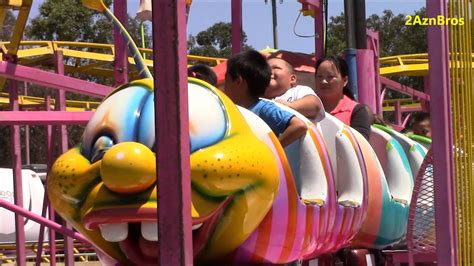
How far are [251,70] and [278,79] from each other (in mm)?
612

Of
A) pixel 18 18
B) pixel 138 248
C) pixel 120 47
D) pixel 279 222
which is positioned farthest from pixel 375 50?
pixel 138 248

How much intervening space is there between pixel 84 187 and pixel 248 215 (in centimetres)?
48

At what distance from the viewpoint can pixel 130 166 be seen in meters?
2.37

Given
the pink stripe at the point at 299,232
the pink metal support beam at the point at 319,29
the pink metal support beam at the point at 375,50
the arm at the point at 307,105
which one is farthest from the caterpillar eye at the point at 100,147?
the pink metal support beam at the point at 375,50

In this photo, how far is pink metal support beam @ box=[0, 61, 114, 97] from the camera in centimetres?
464

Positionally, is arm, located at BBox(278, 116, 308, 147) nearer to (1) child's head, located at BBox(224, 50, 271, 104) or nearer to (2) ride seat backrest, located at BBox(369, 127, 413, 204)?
(1) child's head, located at BBox(224, 50, 271, 104)

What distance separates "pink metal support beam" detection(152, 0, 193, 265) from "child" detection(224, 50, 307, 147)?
5.38ft

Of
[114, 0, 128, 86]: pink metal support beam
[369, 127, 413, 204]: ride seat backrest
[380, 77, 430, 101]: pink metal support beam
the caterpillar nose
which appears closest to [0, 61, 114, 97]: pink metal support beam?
[114, 0, 128, 86]: pink metal support beam

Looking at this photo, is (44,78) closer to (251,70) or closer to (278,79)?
(278,79)

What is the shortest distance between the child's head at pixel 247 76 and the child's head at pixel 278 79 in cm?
54

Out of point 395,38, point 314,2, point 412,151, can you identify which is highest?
point 395,38

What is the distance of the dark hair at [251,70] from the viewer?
11.2 feet

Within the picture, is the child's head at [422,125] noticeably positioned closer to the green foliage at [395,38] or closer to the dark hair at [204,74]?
the dark hair at [204,74]

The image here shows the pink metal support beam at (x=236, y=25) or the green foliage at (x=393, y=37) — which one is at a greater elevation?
the green foliage at (x=393, y=37)
